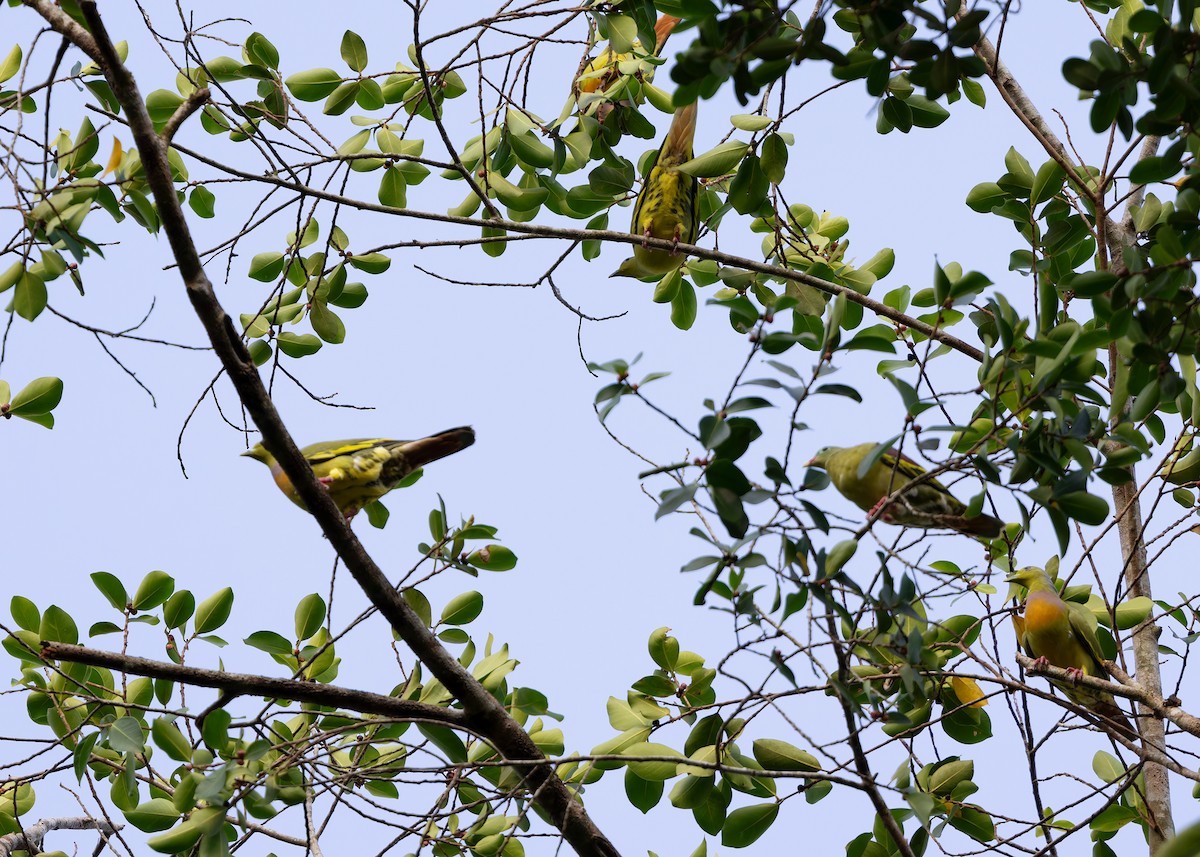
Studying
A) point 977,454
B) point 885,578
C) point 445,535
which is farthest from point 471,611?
point 977,454

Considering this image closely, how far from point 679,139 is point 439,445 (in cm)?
174

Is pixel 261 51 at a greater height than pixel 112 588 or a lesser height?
greater

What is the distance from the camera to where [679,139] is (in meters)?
4.61

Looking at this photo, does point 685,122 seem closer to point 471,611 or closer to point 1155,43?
point 471,611

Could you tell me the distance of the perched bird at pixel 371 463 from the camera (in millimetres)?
3904

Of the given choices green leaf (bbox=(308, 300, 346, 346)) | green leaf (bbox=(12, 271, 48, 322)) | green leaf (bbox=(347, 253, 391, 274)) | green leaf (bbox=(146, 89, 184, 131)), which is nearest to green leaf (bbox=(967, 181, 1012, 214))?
green leaf (bbox=(347, 253, 391, 274))

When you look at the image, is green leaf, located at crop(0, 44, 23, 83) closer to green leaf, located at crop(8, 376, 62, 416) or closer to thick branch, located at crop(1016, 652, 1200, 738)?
green leaf, located at crop(8, 376, 62, 416)

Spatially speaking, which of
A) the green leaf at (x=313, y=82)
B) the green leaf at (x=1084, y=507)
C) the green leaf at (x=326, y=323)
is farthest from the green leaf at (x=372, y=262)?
the green leaf at (x=1084, y=507)

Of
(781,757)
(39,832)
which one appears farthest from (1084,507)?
(39,832)

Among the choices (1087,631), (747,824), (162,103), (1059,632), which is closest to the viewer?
(747,824)

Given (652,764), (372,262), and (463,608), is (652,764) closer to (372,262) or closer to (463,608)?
(463,608)

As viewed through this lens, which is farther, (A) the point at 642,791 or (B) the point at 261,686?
(A) the point at 642,791

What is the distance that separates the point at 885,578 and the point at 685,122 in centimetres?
279

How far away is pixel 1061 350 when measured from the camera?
2.17 metres
